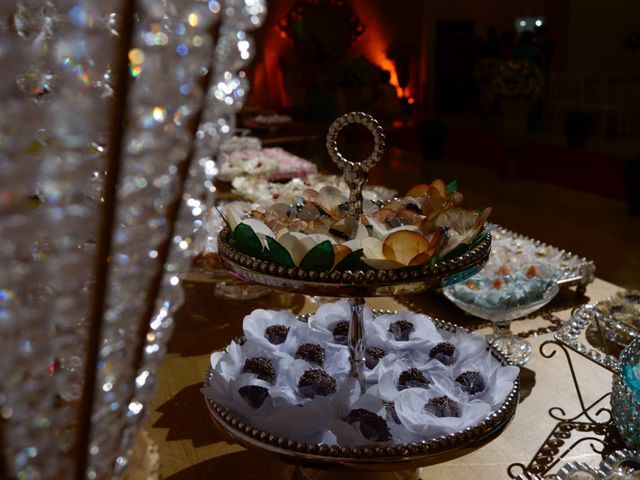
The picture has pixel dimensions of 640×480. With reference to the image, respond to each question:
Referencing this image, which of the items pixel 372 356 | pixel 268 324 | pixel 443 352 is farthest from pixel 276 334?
pixel 443 352

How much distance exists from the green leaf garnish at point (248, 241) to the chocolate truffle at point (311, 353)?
0.21 metres

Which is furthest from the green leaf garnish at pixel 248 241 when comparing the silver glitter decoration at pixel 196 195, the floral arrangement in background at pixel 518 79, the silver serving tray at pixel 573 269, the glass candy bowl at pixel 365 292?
the floral arrangement in background at pixel 518 79

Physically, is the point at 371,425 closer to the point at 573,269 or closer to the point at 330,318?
the point at 330,318

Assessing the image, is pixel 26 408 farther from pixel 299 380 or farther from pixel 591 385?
pixel 591 385

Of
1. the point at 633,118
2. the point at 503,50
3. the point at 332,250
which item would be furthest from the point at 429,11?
the point at 332,250

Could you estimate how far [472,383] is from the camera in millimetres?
844

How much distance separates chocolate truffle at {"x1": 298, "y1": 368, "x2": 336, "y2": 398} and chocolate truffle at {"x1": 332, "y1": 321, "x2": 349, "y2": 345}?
147 mm

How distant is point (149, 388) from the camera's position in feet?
1.18

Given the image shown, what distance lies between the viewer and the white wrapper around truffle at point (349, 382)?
0.74 metres

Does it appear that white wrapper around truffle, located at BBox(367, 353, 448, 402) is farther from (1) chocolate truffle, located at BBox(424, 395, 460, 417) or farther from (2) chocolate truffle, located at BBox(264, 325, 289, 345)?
(2) chocolate truffle, located at BBox(264, 325, 289, 345)

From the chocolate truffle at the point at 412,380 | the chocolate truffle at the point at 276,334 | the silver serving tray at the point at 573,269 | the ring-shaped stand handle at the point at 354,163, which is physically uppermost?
the ring-shaped stand handle at the point at 354,163

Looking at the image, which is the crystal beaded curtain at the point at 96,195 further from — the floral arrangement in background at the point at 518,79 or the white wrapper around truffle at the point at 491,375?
the floral arrangement in background at the point at 518,79

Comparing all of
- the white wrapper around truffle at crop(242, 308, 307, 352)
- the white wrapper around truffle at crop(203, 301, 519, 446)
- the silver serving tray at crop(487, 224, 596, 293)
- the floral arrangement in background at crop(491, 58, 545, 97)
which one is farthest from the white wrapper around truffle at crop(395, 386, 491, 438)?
the floral arrangement in background at crop(491, 58, 545, 97)

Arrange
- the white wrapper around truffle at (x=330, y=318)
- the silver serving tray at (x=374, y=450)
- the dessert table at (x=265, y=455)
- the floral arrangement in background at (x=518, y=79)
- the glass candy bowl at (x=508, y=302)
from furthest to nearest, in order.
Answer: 1. the floral arrangement in background at (x=518, y=79)
2. the glass candy bowl at (x=508, y=302)
3. the white wrapper around truffle at (x=330, y=318)
4. the dessert table at (x=265, y=455)
5. the silver serving tray at (x=374, y=450)
